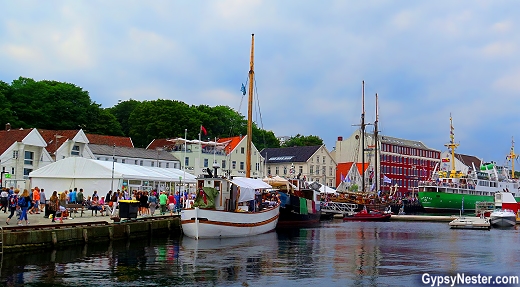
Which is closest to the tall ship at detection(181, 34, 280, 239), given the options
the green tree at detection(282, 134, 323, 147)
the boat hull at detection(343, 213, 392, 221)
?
the boat hull at detection(343, 213, 392, 221)

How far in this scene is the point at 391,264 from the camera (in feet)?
76.0

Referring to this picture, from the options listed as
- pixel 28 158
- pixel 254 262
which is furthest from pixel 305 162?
pixel 254 262

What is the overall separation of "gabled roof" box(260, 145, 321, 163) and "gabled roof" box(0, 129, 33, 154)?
52.4 m

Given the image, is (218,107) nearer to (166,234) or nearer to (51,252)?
(166,234)

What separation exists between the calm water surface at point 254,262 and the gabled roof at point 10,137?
31.5 meters

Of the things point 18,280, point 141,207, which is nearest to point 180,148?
point 141,207

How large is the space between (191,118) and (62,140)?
112 feet

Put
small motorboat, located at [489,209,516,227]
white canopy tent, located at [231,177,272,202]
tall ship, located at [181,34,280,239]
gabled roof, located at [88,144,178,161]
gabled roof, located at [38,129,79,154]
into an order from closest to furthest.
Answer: tall ship, located at [181,34,280,239] < white canopy tent, located at [231,177,272,202] < small motorboat, located at [489,209,516,227] < gabled roof, located at [38,129,79,154] < gabled roof, located at [88,144,178,161]

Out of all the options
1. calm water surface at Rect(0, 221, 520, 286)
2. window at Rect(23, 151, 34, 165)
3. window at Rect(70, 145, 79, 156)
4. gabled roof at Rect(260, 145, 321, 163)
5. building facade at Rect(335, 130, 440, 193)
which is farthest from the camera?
building facade at Rect(335, 130, 440, 193)

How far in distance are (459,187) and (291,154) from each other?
31395 millimetres

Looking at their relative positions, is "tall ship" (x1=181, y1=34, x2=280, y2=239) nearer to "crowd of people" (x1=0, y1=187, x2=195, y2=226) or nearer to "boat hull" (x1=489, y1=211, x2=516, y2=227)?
"crowd of people" (x1=0, y1=187, x2=195, y2=226)

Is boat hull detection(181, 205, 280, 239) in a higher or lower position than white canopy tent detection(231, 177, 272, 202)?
lower

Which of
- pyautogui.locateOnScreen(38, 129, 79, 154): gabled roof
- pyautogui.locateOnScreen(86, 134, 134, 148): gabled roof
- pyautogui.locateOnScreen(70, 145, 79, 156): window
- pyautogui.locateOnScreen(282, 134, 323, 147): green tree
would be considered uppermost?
pyautogui.locateOnScreen(282, 134, 323, 147): green tree

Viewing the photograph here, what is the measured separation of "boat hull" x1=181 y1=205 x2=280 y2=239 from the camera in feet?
99.8
